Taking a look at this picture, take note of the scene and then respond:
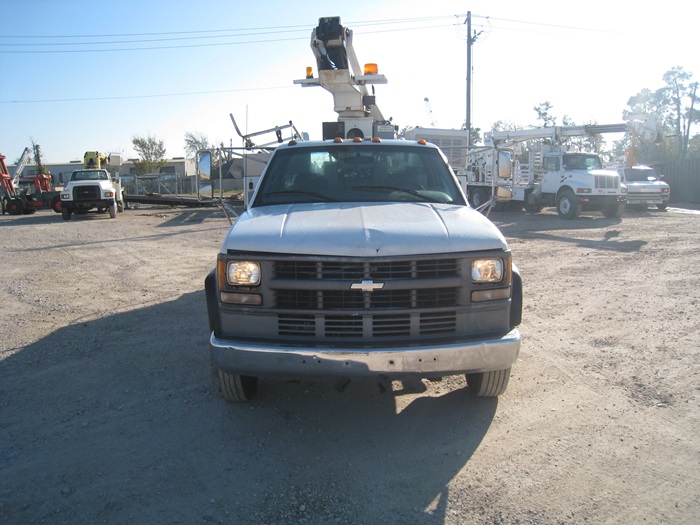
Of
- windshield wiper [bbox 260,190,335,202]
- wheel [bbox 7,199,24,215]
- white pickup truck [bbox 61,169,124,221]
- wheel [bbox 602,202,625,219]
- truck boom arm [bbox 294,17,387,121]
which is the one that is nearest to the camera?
windshield wiper [bbox 260,190,335,202]

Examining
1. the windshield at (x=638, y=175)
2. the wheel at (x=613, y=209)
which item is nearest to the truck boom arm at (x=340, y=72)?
the wheel at (x=613, y=209)

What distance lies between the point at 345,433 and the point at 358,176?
89.0 inches

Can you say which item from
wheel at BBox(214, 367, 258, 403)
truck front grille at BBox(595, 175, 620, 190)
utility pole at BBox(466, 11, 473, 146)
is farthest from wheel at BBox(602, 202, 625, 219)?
wheel at BBox(214, 367, 258, 403)

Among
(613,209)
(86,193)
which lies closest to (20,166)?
(86,193)

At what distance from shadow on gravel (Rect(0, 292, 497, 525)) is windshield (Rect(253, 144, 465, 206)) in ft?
5.39

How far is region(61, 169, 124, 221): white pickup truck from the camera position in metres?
21.8

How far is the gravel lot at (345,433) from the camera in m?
2.89

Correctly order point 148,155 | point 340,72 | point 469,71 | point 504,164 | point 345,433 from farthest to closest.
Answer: point 148,155 < point 469,71 < point 340,72 < point 504,164 < point 345,433

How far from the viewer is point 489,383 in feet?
13.1

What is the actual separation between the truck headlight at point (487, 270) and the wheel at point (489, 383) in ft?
2.59

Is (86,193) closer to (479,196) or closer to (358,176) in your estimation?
(479,196)

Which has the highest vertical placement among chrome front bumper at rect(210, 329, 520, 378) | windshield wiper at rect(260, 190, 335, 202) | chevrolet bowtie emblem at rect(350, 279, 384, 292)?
windshield wiper at rect(260, 190, 335, 202)

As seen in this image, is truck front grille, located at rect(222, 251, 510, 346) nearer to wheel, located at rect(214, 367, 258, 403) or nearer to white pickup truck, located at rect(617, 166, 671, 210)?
wheel, located at rect(214, 367, 258, 403)

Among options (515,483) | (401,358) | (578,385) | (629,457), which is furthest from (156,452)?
(578,385)
